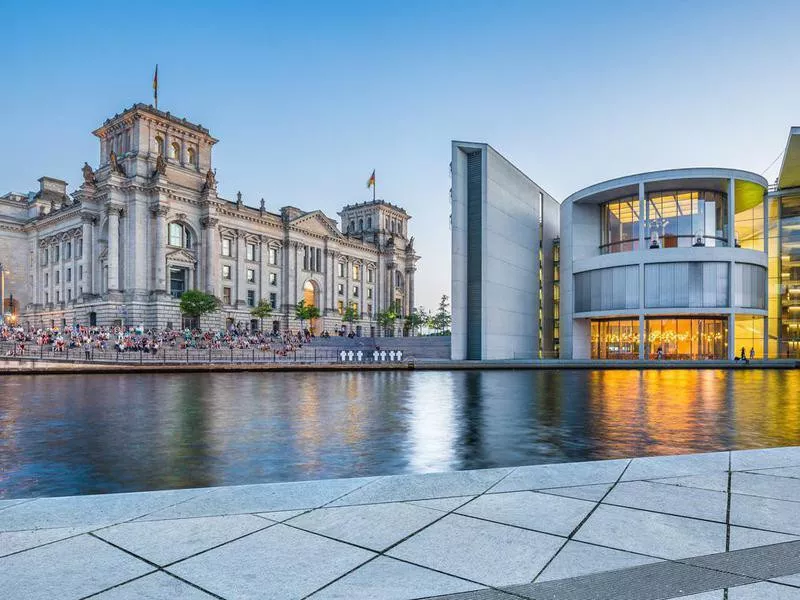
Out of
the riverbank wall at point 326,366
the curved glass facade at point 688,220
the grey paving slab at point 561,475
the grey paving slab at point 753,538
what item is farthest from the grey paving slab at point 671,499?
the curved glass facade at point 688,220

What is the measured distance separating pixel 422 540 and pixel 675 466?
429 centimetres

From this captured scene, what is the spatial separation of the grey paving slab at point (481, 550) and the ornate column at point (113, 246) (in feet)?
272

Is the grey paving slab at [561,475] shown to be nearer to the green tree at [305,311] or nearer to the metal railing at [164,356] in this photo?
the metal railing at [164,356]

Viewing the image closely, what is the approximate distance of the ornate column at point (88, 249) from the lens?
3258 inches

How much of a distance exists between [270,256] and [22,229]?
44.4 m

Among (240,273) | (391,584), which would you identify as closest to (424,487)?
(391,584)

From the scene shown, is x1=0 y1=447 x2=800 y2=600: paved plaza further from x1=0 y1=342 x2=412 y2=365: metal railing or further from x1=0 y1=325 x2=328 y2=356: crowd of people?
x1=0 y1=325 x2=328 y2=356: crowd of people

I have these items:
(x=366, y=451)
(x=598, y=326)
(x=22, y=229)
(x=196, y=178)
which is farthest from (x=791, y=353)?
(x=22, y=229)

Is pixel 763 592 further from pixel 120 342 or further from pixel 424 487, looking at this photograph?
pixel 120 342

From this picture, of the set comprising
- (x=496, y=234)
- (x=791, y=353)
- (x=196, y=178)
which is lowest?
(x=791, y=353)

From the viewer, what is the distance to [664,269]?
52938 mm

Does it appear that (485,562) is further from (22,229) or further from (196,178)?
(22,229)

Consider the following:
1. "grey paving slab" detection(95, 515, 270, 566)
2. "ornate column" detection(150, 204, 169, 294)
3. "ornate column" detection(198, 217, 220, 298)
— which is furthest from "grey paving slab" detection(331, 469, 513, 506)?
"ornate column" detection(198, 217, 220, 298)

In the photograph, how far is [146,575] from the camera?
3.92 metres
